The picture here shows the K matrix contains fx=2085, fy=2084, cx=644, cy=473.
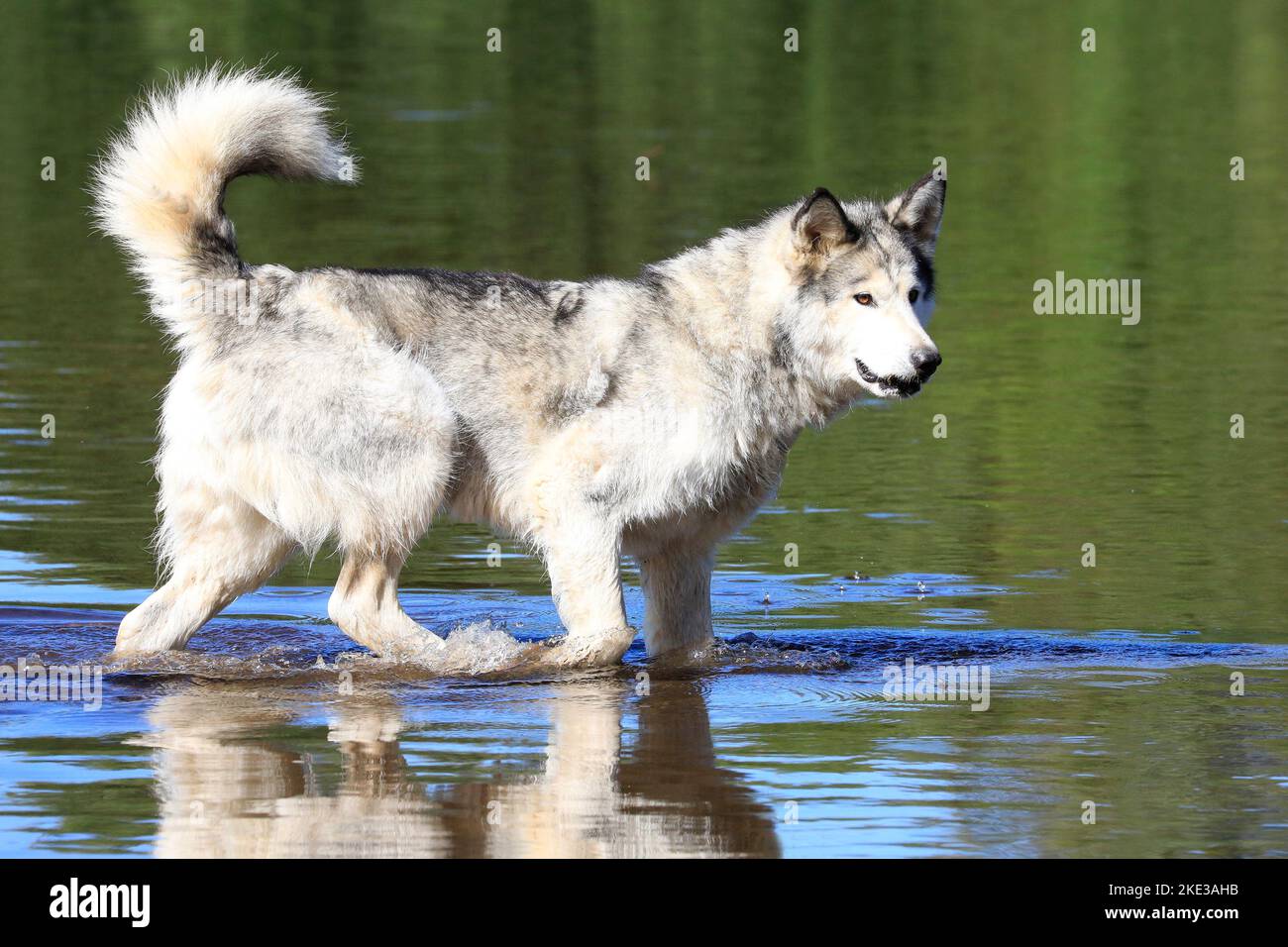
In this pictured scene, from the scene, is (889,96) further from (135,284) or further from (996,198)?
(135,284)

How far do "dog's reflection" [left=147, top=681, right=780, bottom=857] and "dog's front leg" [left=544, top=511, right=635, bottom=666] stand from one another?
560 mm

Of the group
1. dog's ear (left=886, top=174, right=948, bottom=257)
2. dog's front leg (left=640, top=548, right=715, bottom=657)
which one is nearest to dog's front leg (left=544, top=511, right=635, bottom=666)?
dog's front leg (left=640, top=548, right=715, bottom=657)

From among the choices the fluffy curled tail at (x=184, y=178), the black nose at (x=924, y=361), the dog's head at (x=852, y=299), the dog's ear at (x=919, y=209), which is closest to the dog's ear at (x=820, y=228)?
the dog's head at (x=852, y=299)

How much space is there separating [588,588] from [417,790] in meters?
1.87

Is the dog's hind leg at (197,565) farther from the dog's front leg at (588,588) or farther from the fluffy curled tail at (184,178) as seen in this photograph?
the dog's front leg at (588,588)

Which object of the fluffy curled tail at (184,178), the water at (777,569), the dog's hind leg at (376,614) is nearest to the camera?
the water at (777,569)

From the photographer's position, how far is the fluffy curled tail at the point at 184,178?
766 centimetres

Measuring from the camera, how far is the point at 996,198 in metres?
21.8

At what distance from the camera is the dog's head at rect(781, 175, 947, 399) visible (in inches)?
308

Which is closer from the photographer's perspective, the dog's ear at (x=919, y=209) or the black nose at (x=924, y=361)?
the black nose at (x=924, y=361)

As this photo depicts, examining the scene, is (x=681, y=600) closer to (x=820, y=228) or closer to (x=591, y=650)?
(x=591, y=650)

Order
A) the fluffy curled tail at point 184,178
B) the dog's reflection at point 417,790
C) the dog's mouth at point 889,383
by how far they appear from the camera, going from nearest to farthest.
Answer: the dog's reflection at point 417,790, the fluffy curled tail at point 184,178, the dog's mouth at point 889,383

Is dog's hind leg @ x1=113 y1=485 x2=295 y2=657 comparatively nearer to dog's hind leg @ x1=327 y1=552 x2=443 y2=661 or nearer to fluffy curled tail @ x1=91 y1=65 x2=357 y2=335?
dog's hind leg @ x1=327 y1=552 x2=443 y2=661
